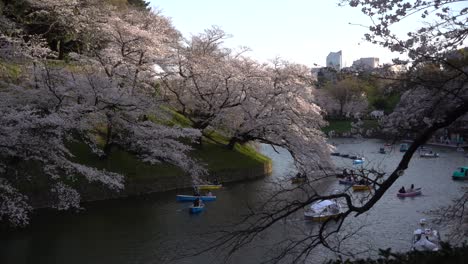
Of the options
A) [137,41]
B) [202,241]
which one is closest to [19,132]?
[202,241]

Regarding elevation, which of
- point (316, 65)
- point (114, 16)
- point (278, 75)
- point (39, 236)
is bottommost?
point (39, 236)

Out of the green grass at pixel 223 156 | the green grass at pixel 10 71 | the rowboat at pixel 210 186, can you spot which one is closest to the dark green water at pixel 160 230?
the rowboat at pixel 210 186

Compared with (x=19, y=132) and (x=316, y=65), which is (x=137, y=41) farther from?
(x=316, y=65)

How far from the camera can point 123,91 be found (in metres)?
19.6

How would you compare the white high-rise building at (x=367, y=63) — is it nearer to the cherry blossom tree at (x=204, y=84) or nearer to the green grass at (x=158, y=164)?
the green grass at (x=158, y=164)

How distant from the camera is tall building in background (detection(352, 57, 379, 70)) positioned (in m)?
5.98

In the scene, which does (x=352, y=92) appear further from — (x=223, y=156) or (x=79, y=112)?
(x=223, y=156)

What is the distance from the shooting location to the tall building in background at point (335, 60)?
19.6 ft

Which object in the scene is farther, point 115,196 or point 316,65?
point 115,196

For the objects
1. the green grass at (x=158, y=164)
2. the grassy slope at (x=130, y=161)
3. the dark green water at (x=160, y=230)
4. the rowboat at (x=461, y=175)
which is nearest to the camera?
the dark green water at (x=160, y=230)

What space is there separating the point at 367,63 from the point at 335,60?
590mm

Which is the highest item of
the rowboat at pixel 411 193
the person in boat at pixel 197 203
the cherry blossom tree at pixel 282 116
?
the cherry blossom tree at pixel 282 116

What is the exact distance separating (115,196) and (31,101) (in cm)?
517

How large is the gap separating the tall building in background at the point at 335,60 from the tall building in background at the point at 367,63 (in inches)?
8.0
